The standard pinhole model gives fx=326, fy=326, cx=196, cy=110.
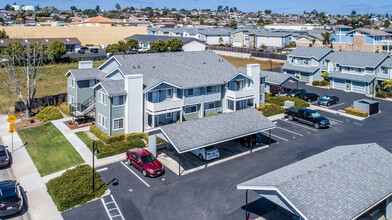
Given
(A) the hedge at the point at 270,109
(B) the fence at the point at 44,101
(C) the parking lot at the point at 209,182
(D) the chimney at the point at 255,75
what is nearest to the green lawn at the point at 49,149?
(C) the parking lot at the point at 209,182

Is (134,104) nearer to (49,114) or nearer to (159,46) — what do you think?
(49,114)

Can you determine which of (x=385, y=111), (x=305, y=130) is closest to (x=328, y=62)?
(x=385, y=111)

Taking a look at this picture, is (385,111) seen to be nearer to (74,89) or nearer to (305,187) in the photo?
(305,187)

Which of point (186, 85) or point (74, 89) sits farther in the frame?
point (74, 89)

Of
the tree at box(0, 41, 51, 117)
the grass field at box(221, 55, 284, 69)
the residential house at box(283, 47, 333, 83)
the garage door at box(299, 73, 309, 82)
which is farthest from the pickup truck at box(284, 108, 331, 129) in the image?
the grass field at box(221, 55, 284, 69)

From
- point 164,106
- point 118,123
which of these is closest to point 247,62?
point 164,106

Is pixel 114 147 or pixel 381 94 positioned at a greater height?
pixel 381 94
